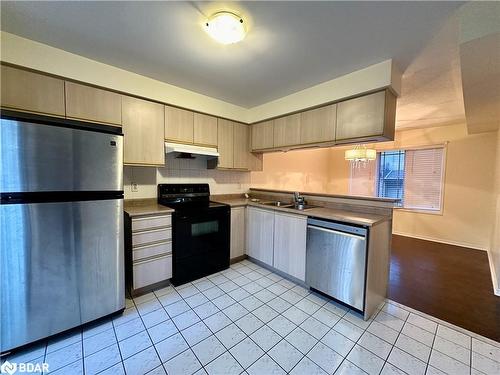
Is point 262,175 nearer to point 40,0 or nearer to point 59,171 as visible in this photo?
point 59,171

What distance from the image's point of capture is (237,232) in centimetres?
315

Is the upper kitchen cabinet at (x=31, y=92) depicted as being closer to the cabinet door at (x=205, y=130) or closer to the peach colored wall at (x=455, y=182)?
the cabinet door at (x=205, y=130)

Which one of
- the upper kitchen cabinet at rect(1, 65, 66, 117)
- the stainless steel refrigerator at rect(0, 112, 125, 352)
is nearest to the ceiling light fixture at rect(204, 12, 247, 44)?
the stainless steel refrigerator at rect(0, 112, 125, 352)

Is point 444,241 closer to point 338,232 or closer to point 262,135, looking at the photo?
point 338,232

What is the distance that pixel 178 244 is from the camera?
Answer: 8.09ft

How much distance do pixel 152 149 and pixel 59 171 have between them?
3.54ft

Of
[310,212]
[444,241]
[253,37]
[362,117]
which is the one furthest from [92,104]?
[444,241]

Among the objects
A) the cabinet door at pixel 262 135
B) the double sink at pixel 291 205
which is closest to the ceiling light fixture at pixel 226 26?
the cabinet door at pixel 262 135

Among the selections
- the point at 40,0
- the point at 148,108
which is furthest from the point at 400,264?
the point at 40,0

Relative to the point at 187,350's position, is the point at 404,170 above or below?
above

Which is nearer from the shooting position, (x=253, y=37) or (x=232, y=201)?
(x=253, y=37)

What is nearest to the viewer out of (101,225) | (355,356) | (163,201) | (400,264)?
(355,356)

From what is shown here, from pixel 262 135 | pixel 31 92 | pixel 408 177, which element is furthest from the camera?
pixel 408 177

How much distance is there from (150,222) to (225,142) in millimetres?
1676
